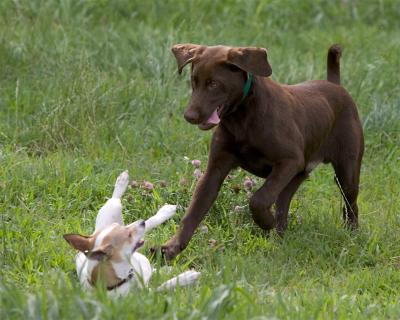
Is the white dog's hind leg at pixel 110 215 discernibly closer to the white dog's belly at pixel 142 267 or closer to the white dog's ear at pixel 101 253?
the white dog's belly at pixel 142 267

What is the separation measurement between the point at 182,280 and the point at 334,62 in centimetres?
248

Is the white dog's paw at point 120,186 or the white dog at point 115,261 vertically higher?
the white dog at point 115,261

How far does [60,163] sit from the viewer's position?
278 inches

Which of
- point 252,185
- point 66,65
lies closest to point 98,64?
point 66,65

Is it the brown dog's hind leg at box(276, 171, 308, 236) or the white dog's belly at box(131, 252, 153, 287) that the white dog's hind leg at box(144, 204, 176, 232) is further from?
the brown dog's hind leg at box(276, 171, 308, 236)

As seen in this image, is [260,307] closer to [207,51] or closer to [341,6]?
[207,51]

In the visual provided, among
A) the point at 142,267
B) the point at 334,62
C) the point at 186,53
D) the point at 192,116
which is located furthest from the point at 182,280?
the point at 334,62

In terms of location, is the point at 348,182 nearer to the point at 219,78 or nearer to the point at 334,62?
the point at 334,62

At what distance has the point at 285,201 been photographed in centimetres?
A: 653

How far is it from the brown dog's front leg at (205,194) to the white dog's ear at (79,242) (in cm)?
89

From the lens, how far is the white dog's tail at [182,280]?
16.2ft

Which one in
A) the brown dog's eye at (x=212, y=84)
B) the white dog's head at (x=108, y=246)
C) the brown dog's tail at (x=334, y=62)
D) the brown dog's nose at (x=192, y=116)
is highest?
the brown dog's eye at (x=212, y=84)

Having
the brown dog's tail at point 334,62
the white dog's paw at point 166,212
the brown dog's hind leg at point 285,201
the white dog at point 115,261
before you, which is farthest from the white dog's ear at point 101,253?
the brown dog's tail at point 334,62

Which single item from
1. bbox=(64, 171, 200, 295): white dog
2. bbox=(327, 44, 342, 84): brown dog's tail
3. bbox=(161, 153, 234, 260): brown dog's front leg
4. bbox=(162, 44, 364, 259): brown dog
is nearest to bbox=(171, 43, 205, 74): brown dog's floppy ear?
bbox=(162, 44, 364, 259): brown dog
